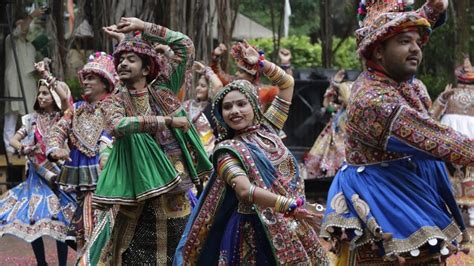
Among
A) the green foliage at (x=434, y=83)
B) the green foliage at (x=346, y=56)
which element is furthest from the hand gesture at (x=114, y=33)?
the green foliage at (x=346, y=56)

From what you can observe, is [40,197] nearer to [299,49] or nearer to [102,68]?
[102,68]

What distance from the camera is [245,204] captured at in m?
Answer: 6.02

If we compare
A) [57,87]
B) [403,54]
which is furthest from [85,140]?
[403,54]

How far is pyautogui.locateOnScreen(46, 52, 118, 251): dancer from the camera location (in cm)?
856

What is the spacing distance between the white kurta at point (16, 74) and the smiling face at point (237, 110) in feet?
32.8

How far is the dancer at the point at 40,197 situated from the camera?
943cm

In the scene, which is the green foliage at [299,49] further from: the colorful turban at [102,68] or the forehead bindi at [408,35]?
the forehead bindi at [408,35]

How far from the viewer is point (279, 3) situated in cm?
A: 2709

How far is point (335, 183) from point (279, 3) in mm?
21636

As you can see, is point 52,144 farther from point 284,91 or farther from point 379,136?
point 379,136

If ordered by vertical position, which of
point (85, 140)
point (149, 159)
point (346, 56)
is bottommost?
point (346, 56)

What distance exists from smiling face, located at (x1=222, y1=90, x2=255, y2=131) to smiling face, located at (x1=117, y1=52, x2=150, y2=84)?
133 cm

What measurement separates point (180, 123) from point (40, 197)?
2.97 meters

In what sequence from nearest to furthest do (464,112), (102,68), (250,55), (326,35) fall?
1. (250,55)
2. (102,68)
3. (464,112)
4. (326,35)
